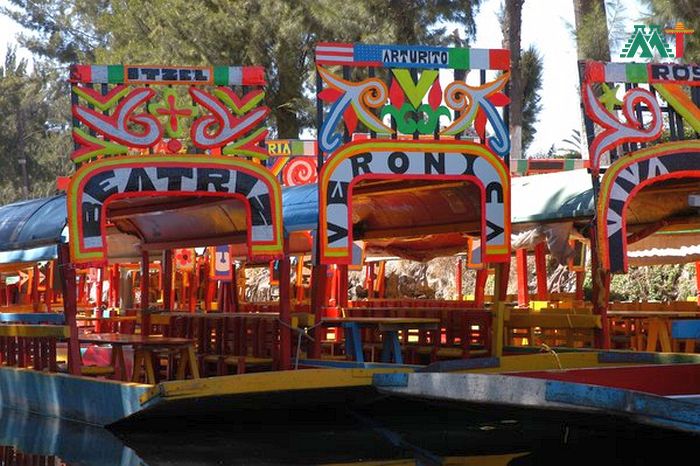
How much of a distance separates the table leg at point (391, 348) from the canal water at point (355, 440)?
2.24 ft

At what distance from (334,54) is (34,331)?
4770mm

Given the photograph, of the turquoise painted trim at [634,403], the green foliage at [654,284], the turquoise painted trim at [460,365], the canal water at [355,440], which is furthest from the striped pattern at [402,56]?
the green foliage at [654,284]

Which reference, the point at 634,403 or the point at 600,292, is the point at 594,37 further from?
the point at 634,403

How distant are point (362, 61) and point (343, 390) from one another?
3.64 meters

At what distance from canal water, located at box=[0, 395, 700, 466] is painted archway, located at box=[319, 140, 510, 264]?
1804mm

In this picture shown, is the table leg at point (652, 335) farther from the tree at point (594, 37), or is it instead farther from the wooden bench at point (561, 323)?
the tree at point (594, 37)

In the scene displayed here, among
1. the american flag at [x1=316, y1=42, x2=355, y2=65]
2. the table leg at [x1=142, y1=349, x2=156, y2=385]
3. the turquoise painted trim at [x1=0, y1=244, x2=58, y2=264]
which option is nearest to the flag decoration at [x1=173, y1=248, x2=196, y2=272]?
the turquoise painted trim at [x1=0, y1=244, x2=58, y2=264]

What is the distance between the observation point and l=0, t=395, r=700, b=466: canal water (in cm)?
1218

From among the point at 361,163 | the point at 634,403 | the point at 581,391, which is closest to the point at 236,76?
the point at 361,163

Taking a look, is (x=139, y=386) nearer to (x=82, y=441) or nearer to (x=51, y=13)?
(x=82, y=441)

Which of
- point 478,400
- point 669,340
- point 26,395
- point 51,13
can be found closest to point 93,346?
point 26,395

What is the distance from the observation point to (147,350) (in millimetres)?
15023

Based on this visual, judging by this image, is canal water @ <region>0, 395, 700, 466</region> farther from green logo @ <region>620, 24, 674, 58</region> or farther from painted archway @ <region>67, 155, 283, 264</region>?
green logo @ <region>620, 24, 674, 58</region>

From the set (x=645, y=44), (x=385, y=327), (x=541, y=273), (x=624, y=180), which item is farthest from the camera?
(x=541, y=273)
